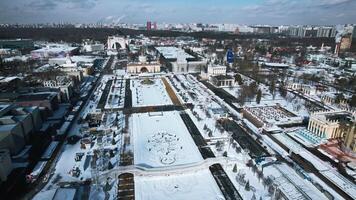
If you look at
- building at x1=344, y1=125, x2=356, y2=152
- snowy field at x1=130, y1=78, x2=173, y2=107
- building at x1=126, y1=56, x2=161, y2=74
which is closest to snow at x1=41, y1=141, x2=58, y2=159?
snowy field at x1=130, y1=78, x2=173, y2=107

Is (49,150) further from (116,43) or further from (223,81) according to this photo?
(116,43)

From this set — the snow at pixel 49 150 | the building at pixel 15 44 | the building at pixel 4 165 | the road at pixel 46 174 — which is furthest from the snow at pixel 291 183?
the building at pixel 15 44

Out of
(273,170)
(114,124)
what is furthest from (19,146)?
(273,170)

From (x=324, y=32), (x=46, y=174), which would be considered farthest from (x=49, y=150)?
(x=324, y=32)

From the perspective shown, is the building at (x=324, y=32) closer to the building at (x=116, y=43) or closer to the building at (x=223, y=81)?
the building at (x=116, y=43)

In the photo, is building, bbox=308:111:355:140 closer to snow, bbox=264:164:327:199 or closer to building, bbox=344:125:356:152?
building, bbox=344:125:356:152

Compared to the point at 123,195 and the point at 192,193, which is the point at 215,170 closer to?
the point at 192,193
